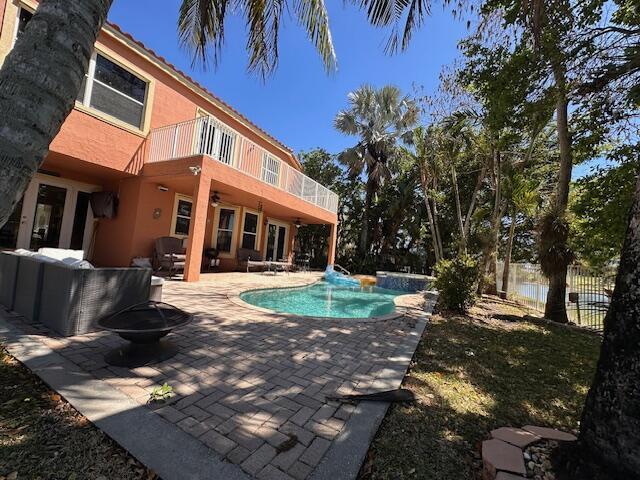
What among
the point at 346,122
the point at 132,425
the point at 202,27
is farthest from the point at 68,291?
the point at 346,122

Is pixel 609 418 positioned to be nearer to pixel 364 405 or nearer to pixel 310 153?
pixel 364 405

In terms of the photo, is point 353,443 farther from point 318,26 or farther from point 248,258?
point 248,258

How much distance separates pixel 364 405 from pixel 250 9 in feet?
22.3

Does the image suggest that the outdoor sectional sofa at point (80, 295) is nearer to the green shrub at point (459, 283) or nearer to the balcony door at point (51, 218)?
the balcony door at point (51, 218)

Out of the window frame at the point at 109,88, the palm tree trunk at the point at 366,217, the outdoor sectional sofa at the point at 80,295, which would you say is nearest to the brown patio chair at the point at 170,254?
the window frame at the point at 109,88

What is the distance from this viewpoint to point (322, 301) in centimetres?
1004

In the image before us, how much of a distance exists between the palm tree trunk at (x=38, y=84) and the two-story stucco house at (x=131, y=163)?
7.06 m

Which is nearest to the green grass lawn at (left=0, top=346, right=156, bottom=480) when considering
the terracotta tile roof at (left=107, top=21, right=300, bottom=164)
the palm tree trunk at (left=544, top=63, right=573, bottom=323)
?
the palm tree trunk at (left=544, top=63, right=573, bottom=323)

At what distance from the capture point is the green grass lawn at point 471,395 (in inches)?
86.1

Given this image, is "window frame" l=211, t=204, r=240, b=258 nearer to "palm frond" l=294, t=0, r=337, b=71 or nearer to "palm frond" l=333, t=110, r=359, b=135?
"palm frond" l=294, t=0, r=337, b=71

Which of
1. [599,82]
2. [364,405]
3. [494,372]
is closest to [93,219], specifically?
[364,405]

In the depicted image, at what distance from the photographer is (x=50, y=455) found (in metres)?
1.90

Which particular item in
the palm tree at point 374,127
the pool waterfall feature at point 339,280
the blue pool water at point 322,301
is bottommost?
the blue pool water at point 322,301

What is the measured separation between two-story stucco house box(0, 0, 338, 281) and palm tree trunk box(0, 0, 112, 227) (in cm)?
706
